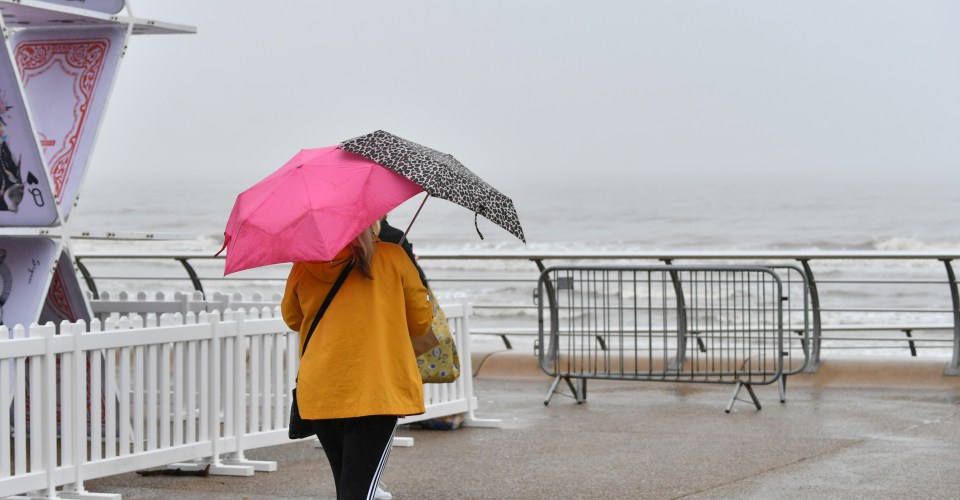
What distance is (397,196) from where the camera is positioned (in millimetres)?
5035

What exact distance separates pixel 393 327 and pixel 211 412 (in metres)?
3.16

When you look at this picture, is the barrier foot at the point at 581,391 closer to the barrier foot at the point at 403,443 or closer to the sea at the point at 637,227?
the barrier foot at the point at 403,443

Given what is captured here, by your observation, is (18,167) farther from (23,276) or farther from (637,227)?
(637,227)

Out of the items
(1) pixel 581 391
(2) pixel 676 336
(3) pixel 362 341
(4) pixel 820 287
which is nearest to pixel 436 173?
(3) pixel 362 341

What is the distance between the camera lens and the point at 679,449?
8617 millimetres

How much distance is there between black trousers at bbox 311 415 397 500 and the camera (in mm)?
4922

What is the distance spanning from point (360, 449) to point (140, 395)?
2.77 m

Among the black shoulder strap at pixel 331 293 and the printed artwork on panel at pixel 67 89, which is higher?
the printed artwork on panel at pixel 67 89

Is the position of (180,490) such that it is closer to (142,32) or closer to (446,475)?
(446,475)

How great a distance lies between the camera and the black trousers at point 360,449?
4.92m

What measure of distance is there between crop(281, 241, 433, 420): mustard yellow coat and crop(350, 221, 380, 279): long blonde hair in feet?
0.10

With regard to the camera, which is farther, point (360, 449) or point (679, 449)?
point (679, 449)

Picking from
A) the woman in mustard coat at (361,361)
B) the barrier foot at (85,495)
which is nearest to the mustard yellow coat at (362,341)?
the woman in mustard coat at (361,361)

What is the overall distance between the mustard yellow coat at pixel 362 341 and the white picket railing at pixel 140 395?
223 centimetres
